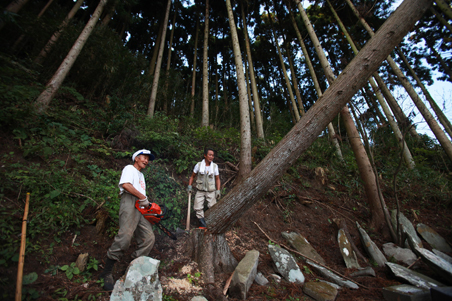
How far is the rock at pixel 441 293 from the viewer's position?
6.25 ft

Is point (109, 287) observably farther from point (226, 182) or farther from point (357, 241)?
point (357, 241)

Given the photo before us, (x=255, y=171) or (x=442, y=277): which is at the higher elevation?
(x=255, y=171)

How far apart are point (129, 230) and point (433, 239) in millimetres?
7119

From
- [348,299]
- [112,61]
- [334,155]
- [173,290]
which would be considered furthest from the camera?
[334,155]

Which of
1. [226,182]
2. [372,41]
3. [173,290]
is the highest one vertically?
[372,41]

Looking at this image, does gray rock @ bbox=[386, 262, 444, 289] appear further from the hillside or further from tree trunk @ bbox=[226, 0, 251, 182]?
tree trunk @ bbox=[226, 0, 251, 182]

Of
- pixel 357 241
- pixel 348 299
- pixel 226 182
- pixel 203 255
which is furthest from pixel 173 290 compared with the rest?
pixel 357 241

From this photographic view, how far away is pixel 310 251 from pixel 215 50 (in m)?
16.7

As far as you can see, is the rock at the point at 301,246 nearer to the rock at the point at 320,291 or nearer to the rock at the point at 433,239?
the rock at the point at 320,291

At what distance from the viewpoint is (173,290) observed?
7.91ft

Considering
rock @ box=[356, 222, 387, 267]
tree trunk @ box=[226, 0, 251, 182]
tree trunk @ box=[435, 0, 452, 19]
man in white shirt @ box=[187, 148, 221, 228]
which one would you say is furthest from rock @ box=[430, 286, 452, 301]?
tree trunk @ box=[435, 0, 452, 19]

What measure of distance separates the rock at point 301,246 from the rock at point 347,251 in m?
0.48

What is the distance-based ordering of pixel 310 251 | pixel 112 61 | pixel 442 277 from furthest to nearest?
pixel 112 61 < pixel 310 251 < pixel 442 277

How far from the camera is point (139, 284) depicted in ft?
7.14
